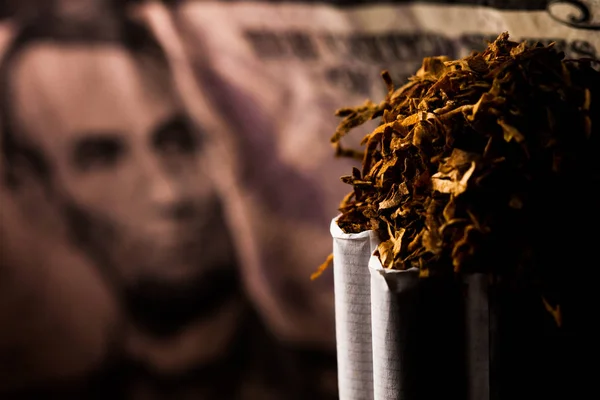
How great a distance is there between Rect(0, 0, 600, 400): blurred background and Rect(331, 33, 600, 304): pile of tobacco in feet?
2.12

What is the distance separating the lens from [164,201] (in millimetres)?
1209

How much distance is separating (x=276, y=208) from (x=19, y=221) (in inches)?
18.4

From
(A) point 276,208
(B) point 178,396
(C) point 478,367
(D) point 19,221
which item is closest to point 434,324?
(C) point 478,367

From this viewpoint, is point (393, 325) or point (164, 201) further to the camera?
point (164, 201)

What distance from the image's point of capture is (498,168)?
478mm

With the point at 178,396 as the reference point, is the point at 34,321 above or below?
above

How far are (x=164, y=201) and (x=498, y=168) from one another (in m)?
0.83

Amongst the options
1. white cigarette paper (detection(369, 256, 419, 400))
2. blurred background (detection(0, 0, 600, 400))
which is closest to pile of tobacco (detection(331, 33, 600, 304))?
white cigarette paper (detection(369, 256, 419, 400))

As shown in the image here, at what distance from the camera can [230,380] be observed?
122cm

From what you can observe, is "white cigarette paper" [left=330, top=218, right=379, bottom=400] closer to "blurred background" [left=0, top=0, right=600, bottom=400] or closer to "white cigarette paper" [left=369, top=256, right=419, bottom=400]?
"white cigarette paper" [left=369, top=256, right=419, bottom=400]

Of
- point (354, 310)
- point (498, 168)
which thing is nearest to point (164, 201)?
point (354, 310)

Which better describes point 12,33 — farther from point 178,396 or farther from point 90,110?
point 178,396

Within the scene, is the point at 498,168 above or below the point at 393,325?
above

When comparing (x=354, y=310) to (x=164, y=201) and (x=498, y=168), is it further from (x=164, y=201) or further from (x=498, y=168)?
(x=164, y=201)
